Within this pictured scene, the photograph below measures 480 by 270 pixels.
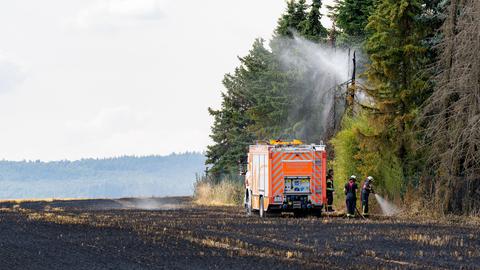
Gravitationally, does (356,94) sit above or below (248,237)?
above

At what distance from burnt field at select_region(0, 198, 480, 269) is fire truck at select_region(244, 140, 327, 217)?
5429mm

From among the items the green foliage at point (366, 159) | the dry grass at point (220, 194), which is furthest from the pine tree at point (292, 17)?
the green foliage at point (366, 159)

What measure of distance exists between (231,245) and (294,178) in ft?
A: 48.8

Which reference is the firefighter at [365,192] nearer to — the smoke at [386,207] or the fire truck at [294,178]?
the fire truck at [294,178]

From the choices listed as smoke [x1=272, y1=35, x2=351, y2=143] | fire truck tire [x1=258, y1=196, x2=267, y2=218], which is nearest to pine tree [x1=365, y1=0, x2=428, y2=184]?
fire truck tire [x1=258, y1=196, x2=267, y2=218]

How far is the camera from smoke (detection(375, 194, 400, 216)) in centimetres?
3922

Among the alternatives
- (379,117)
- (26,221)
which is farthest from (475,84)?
(26,221)

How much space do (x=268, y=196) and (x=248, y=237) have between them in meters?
11.8

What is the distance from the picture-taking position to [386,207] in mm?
40062

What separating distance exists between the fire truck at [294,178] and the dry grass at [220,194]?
19.2m

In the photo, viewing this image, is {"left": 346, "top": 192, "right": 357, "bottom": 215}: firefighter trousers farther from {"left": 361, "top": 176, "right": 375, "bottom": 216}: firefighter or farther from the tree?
the tree

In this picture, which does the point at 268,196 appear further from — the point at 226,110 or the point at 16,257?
the point at 226,110

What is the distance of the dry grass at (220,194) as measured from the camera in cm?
5606

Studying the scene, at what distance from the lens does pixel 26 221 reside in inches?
1158
